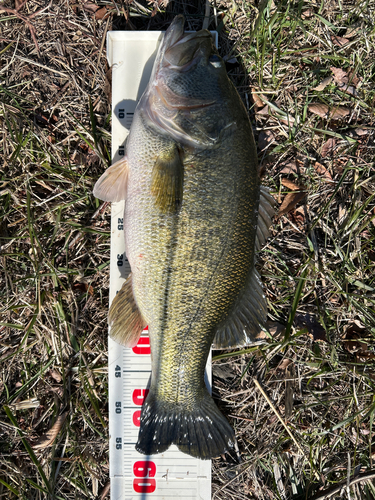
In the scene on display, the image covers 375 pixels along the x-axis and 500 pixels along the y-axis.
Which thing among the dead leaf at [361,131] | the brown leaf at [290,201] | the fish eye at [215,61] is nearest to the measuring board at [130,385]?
the fish eye at [215,61]

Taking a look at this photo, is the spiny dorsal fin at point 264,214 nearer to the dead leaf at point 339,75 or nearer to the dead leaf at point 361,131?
the dead leaf at point 361,131

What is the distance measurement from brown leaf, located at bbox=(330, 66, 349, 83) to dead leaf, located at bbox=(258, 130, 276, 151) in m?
0.78

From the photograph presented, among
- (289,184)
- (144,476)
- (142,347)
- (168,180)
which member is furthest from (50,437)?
(289,184)

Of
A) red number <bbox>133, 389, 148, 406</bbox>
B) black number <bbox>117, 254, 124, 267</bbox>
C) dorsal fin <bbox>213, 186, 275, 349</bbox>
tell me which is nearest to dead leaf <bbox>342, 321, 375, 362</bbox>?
dorsal fin <bbox>213, 186, 275, 349</bbox>

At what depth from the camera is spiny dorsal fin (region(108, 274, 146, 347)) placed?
2381 mm

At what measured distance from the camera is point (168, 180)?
2.02 metres

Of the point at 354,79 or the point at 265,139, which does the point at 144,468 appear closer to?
the point at 265,139

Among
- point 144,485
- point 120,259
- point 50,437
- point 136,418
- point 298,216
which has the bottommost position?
point 144,485

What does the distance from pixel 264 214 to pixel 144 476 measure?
2.36 meters

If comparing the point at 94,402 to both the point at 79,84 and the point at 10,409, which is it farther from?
the point at 79,84

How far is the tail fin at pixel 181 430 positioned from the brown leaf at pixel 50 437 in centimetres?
81

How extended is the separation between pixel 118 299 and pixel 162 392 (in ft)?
2.49

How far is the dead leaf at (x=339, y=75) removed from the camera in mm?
2873

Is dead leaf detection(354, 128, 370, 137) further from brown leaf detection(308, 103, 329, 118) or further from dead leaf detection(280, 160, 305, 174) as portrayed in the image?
dead leaf detection(280, 160, 305, 174)
